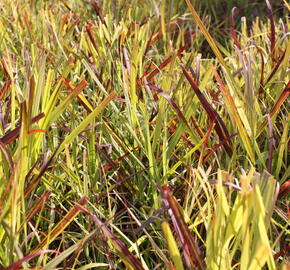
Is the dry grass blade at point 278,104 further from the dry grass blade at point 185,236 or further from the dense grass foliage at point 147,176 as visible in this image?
the dry grass blade at point 185,236

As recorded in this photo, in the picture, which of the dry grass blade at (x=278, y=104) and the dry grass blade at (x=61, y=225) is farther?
the dry grass blade at (x=278, y=104)

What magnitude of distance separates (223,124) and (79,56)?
0.54 metres

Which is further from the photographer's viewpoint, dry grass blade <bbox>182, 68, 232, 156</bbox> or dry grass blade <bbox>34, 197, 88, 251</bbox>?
dry grass blade <bbox>182, 68, 232, 156</bbox>

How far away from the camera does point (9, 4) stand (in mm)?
1918

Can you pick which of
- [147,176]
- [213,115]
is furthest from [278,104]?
[147,176]

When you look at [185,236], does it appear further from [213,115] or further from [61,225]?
[213,115]

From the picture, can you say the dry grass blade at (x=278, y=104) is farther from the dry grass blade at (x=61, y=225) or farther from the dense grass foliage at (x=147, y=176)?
the dry grass blade at (x=61, y=225)

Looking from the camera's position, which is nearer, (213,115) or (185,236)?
(185,236)

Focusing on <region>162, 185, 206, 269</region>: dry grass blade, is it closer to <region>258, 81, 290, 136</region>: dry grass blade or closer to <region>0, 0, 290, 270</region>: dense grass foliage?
<region>0, 0, 290, 270</region>: dense grass foliage

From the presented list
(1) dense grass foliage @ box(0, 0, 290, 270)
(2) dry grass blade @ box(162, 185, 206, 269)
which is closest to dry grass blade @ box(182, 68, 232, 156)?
(1) dense grass foliage @ box(0, 0, 290, 270)

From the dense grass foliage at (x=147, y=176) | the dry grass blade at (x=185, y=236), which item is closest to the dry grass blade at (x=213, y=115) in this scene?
the dense grass foliage at (x=147, y=176)

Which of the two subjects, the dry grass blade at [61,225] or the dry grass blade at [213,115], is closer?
the dry grass blade at [61,225]

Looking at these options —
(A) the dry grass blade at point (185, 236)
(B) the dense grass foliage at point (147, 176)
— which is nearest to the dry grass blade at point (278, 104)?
(B) the dense grass foliage at point (147, 176)

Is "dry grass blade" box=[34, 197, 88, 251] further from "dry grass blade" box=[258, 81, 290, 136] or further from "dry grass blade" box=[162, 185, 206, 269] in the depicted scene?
"dry grass blade" box=[258, 81, 290, 136]
